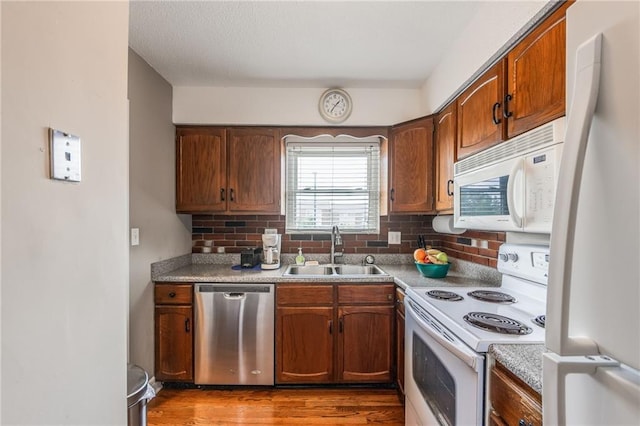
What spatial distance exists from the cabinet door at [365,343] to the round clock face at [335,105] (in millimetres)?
1595

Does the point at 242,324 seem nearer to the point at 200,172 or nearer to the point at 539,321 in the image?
the point at 200,172

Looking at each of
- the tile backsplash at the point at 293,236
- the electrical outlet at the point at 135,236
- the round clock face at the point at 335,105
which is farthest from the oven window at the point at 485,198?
the electrical outlet at the point at 135,236

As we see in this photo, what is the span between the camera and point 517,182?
1.26 metres

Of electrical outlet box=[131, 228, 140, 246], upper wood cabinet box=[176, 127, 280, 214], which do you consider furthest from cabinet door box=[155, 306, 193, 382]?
upper wood cabinet box=[176, 127, 280, 214]

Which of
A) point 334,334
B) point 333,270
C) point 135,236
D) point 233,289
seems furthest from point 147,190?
point 334,334

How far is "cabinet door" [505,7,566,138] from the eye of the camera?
1.11 m

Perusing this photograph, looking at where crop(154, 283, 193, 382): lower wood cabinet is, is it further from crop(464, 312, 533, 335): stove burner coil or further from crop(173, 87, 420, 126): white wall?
crop(464, 312, 533, 335): stove burner coil

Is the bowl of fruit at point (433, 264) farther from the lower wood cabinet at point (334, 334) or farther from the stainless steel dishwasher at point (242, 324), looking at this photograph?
the stainless steel dishwasher at point (242, 324)

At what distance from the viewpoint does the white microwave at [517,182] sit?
3.66 feet

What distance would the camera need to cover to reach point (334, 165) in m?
2.85

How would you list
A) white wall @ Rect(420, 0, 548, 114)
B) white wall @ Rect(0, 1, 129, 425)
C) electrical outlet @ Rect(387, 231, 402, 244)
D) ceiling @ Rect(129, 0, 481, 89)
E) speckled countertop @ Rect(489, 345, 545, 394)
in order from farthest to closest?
electrical outlet @ Rect(387, 231, 402, 244), ceiling @ Rect(129, 0, 481, 89), white wall @ Rect(420, 0, 548, 114), speckled countertop @ Rect(489, 345, 545, 394), white wall @ Rect(0, 1, 129, 425)

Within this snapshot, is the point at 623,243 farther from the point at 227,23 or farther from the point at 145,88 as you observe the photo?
the point at 145,88

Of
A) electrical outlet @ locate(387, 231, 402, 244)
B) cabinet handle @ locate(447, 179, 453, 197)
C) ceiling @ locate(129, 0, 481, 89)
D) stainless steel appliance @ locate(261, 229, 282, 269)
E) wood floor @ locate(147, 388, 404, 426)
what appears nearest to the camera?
ceiling @ locate(129, 0, 481, 89)

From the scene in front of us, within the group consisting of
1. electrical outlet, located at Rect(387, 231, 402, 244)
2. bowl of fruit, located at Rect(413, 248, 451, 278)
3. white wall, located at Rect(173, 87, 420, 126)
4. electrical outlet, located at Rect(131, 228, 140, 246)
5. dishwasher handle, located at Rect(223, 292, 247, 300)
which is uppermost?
white wall, located at Rect(173, 87, 420, 126)
